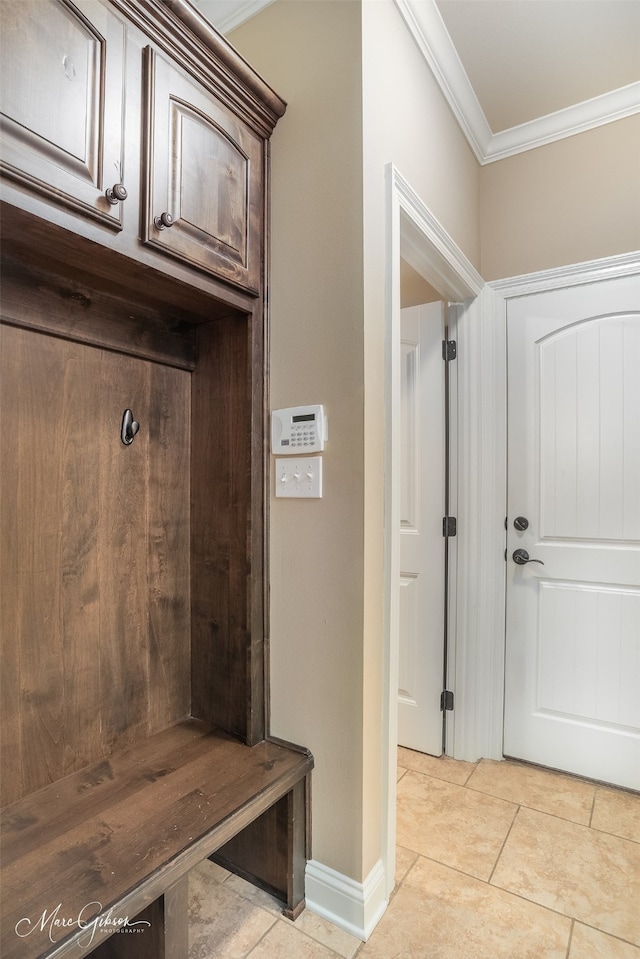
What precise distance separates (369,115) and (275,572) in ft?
4.45

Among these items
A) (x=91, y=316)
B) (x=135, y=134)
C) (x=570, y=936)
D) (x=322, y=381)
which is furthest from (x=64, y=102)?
(x=570, y=936)

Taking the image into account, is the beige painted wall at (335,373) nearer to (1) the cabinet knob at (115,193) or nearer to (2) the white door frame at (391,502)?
(2) the white door frame at (391,502)

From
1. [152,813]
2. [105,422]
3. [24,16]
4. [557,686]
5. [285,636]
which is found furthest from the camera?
[557,686]

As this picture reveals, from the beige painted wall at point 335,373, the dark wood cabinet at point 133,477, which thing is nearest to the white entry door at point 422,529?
the beige painted wall at point 335,373

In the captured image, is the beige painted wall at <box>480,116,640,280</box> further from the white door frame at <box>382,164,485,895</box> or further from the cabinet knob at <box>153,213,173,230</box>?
the cabinet knob at <box>153,213,173,230</box>

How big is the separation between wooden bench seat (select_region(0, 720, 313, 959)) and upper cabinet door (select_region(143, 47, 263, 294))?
1.36 m

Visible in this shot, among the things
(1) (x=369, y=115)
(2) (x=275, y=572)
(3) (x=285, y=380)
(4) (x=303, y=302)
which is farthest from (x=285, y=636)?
(1) (x=369, y=115)

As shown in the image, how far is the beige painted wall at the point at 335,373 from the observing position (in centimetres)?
136

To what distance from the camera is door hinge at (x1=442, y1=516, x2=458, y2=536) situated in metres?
2.28

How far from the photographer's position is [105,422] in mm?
1391

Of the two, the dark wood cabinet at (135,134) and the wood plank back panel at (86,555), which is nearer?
the dark wood cabinet at (135,134)

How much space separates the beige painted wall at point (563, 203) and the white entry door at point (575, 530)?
185mm

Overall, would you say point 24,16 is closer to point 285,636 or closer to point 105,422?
point 105,422

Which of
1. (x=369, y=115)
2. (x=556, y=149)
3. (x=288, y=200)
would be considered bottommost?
(x=288, y=200)
